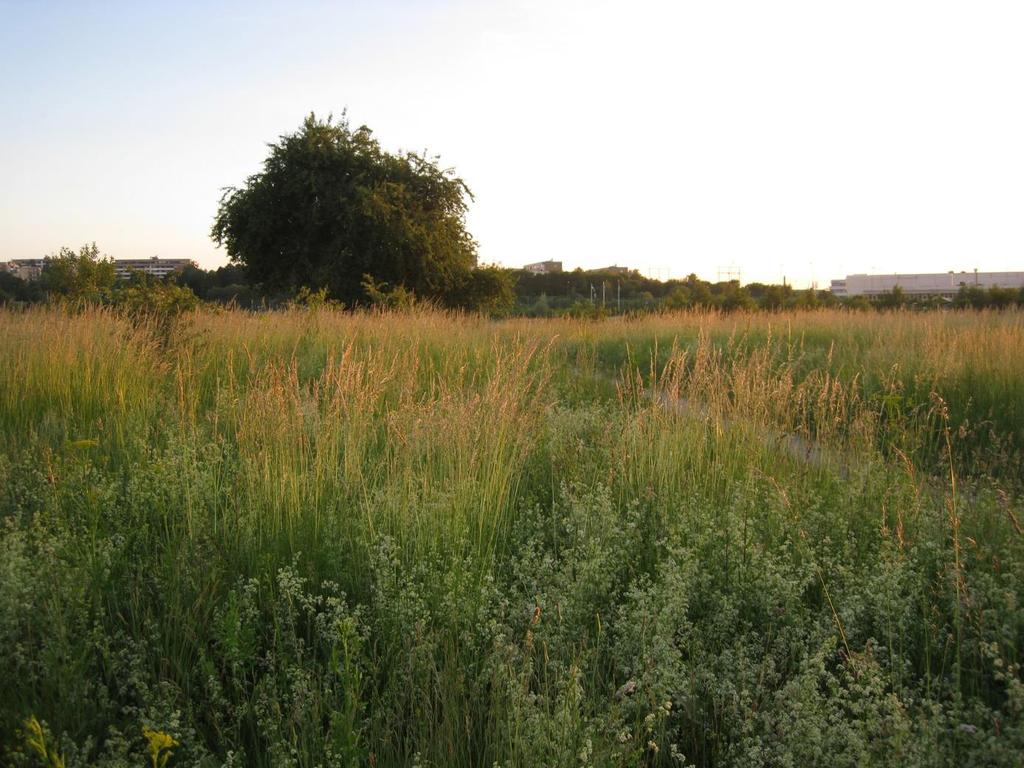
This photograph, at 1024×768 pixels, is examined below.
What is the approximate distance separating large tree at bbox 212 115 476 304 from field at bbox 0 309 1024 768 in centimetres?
1966

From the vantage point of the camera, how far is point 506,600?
282cm

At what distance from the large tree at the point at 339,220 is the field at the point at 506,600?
19.7m

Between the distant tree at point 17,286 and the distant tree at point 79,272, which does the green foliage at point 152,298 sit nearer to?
the distant tree at point 79,272

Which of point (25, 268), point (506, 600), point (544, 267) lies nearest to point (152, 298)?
point (506, 600)

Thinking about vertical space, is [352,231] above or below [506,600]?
above

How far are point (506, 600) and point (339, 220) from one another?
74.7 ft

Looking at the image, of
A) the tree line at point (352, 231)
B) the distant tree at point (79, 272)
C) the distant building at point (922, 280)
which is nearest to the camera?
the distant tree at point (79, 272)

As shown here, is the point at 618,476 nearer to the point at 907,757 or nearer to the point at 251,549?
the point at 251,549

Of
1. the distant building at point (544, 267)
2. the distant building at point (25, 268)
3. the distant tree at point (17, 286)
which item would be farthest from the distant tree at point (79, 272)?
the distant building at point (544, 267)

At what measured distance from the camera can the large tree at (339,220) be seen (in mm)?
24000

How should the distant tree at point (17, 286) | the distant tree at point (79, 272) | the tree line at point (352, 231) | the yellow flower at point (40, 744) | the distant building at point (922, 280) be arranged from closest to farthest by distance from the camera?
the yellow flower at point (40, 744)
the distant tree at point (79, 272)
the distant tree at point (17, 286)
the tree line at point (352, 231)
the distant building at point (922, 280)

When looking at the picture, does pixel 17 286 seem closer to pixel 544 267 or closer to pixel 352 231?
pixel 352 231

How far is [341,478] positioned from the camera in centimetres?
390

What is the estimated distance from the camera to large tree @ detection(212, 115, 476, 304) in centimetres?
2400
